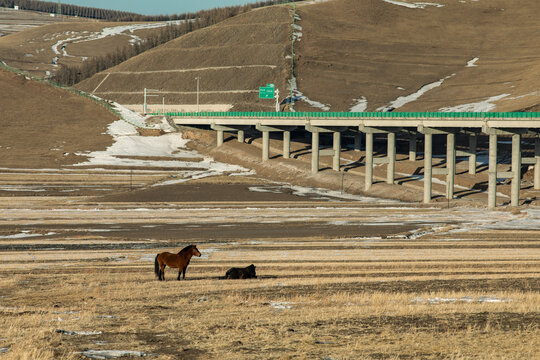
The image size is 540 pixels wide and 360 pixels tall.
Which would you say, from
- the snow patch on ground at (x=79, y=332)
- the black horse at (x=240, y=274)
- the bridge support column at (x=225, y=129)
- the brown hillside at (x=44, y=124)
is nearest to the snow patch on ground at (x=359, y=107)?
the bridge support column at (x=225, y=129)

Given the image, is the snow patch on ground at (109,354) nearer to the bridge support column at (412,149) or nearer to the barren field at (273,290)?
the barren field at (273,290)

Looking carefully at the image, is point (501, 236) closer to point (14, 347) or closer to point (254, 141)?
point (14, 347)

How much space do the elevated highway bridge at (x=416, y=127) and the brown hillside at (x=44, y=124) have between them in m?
23.3

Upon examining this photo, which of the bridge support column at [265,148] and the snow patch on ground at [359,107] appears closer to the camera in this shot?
the bridge support column at [265,148]

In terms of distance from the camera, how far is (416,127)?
120m

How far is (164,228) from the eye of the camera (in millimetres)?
68375

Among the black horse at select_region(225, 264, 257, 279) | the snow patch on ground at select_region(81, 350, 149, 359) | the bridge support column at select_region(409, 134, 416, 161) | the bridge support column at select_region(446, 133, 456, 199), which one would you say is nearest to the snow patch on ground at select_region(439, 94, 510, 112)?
the bridge support column at select_region(409, 134, 416, 161)

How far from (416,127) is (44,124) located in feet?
243

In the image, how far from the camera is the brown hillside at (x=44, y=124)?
5172 inches

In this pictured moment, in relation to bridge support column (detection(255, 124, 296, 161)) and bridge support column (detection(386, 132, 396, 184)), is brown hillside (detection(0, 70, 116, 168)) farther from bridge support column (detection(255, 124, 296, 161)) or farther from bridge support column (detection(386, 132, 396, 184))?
bridge support column (detection(386, 132, 396, 184))

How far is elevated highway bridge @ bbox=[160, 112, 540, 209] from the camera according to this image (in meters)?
96.3

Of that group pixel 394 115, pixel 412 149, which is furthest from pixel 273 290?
pixel 412 149

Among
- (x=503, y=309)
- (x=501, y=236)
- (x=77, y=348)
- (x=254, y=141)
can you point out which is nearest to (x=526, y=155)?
(x=254, y=141)

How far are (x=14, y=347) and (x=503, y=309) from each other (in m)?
→ 14.4
